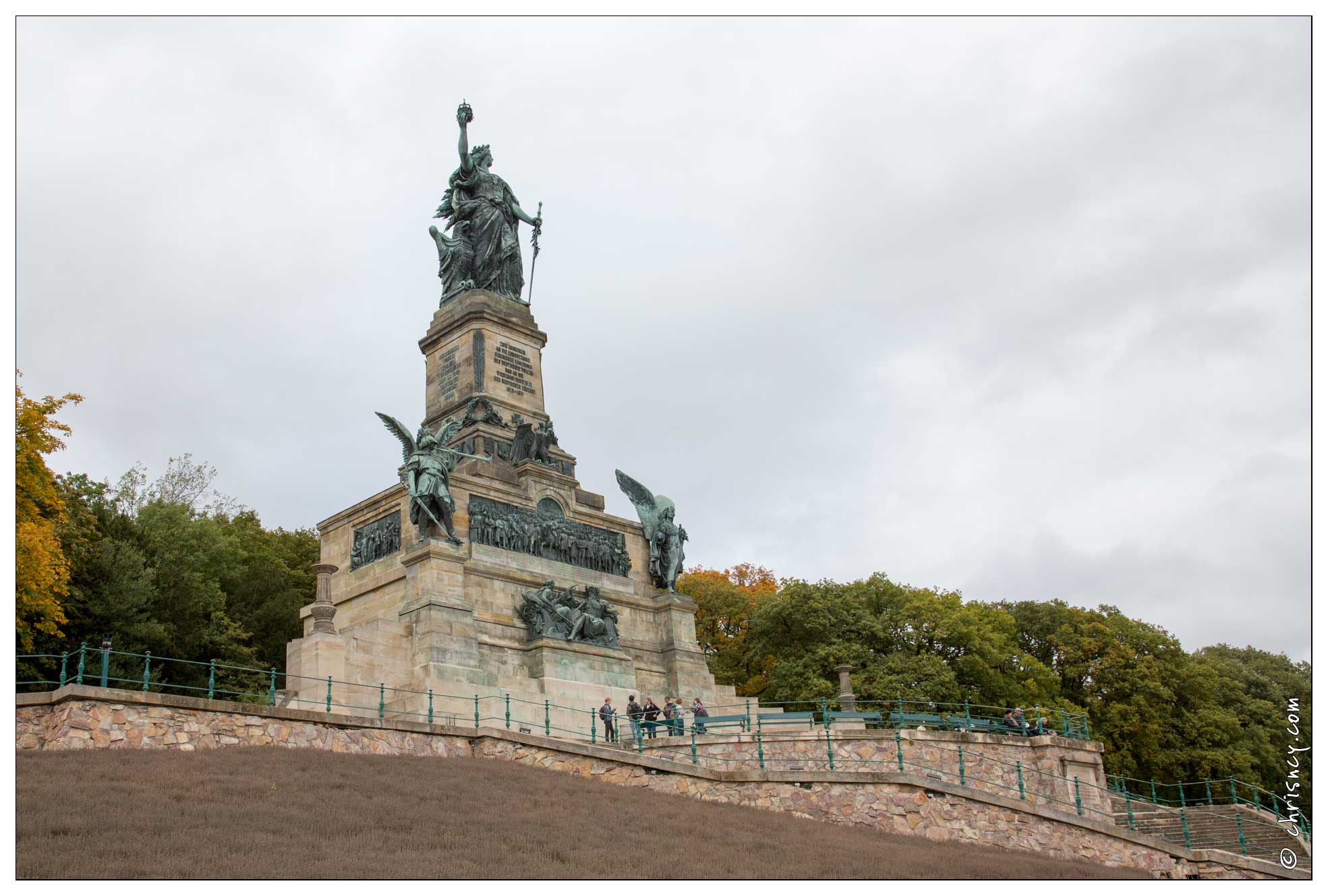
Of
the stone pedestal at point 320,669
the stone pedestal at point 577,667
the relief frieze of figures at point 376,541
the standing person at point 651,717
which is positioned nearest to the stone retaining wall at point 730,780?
the standing person at point 651,717

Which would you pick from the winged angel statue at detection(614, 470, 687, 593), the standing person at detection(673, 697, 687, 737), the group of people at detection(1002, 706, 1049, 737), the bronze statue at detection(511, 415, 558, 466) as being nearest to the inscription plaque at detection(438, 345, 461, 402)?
the bronze statue at detection(511, 415, 558, 466)

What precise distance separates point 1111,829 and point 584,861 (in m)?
13.1

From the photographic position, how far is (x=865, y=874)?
691 inches

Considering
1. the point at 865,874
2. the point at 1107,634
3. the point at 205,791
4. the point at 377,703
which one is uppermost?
the point at 1107,634

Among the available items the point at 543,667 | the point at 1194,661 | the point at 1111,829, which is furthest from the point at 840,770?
the point at 1194,661

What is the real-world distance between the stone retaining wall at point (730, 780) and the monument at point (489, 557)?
13.7 ft

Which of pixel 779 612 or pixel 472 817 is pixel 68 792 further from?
pixel 779 612

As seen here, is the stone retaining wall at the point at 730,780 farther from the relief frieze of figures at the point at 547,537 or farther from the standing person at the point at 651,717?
the relief frieze of figures at the point at 547,537

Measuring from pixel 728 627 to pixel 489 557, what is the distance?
24023 mm

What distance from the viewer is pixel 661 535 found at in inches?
1458

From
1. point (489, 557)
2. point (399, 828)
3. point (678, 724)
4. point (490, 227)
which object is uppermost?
point (490, 227)

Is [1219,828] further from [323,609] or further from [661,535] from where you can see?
[323,609]

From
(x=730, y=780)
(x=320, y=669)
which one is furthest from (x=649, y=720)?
(x=320, y=669)

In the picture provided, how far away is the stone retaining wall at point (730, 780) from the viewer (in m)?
20.2
